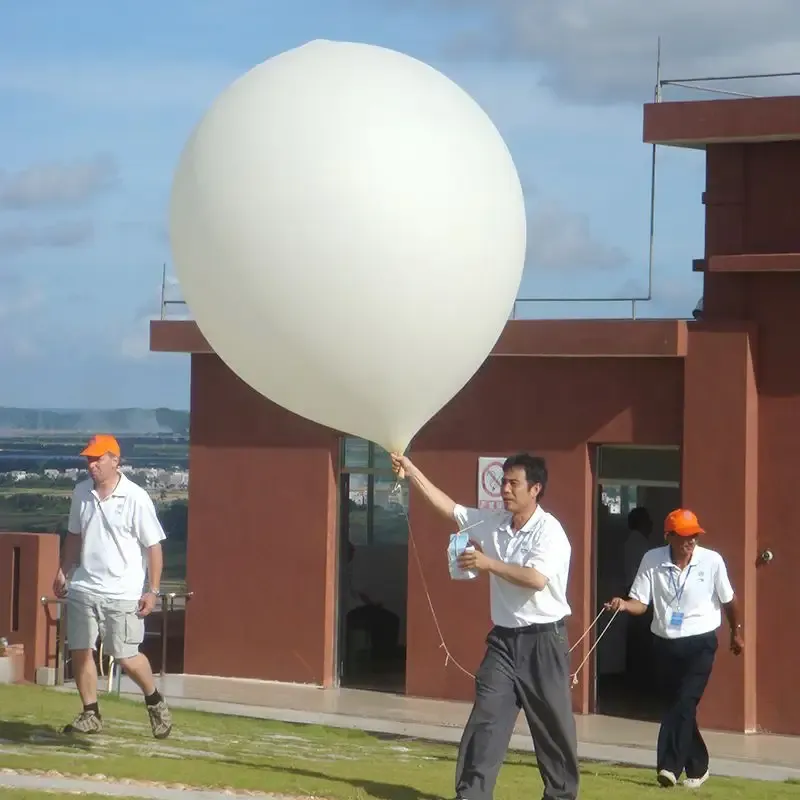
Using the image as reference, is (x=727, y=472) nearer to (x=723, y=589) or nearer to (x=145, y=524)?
(x=723, y=589)

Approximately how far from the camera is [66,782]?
757 centimetres

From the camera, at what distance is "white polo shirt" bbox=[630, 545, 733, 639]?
30.4 ft

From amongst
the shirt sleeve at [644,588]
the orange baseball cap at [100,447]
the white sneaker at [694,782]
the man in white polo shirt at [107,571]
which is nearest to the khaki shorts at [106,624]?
the man in white polo shirt at [107,571]

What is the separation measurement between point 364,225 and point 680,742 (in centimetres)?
389

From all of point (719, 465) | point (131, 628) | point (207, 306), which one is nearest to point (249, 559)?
point (719, 465)

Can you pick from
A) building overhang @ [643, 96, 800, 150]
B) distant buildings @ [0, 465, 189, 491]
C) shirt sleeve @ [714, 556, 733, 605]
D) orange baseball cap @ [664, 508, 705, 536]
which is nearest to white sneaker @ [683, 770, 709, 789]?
shirt sleeve @ [714, 556, 733, 605]

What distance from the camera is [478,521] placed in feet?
25.0

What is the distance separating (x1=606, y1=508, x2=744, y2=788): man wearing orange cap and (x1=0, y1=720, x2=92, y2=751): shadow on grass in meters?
2.93

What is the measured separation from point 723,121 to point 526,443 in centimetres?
301

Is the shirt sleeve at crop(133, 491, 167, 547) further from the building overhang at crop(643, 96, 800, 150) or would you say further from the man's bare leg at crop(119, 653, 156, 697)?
the building overhang at crop(643, 96, 800, 150)

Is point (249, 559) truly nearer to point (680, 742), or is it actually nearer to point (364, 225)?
point (680, 742)

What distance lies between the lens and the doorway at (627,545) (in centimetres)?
1352

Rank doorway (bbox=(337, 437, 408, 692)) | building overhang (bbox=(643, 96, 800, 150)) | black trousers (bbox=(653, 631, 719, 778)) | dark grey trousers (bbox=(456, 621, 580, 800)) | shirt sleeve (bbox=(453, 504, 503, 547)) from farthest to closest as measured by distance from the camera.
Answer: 1. doorway (bbox=(337, 437, 408, 692))
2. building overhang (bbox=(643, 96, 800, 150))
3. black trousers (bbox=(653, 631, 719, 778))
4. shirt sleeve (bbox=(453, 504, 503, 547))
5. dark grey trousers (bbox=(456, 621, 580, 800))

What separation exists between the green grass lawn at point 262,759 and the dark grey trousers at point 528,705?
521 mm
